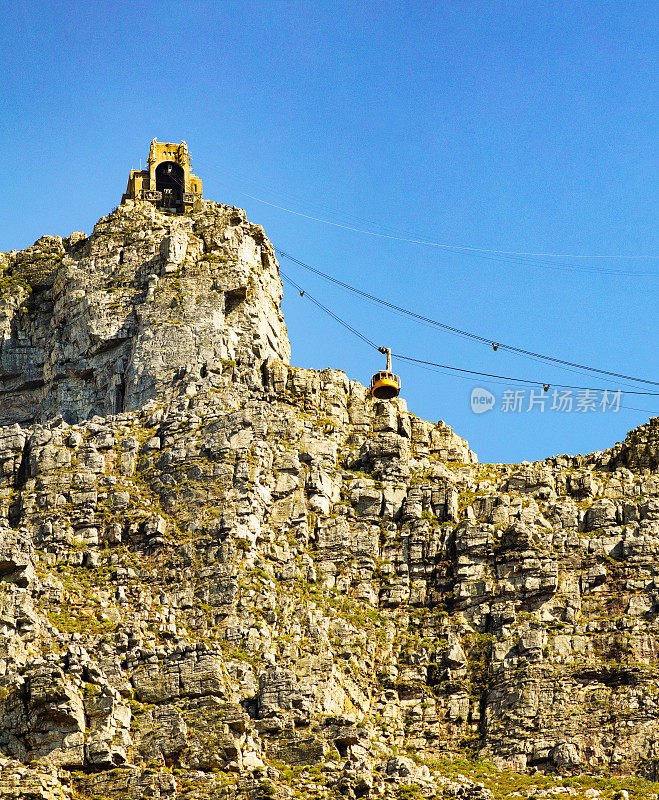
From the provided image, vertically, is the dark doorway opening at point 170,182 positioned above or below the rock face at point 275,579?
above

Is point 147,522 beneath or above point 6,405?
beneath

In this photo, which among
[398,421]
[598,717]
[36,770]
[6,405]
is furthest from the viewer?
[6,405]

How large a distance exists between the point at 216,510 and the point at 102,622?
35.7 feet

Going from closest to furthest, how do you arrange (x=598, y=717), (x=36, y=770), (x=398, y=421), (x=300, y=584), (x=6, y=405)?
(x=36, y=770)
(x=598, y=717)
(x=300, y=584)
(x=398, y=421)
(x=6, y=405)

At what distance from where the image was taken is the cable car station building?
134m

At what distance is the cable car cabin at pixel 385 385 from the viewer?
111625 millimetres

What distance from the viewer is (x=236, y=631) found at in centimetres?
9556

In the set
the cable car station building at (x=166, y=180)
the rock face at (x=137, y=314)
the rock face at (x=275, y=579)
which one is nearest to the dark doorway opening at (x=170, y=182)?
the cable car station building at (x=166, y=180)

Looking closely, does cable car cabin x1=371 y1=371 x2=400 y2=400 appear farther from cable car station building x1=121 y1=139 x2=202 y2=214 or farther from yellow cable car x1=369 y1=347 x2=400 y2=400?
cable car station building x1=121 y1=139 x2=202 y2=214

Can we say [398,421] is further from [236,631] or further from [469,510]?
[236,631]

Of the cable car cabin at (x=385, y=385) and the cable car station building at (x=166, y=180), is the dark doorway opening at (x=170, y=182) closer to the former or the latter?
the cable car station building at (x=166, y=180)

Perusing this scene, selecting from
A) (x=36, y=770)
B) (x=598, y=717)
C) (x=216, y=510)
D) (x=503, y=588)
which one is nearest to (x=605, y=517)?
(x=503, y=588)

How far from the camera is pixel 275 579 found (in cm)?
10044

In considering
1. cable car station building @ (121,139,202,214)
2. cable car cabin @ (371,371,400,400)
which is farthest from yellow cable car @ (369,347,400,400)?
cable car station building @ (121,139,202,214)
